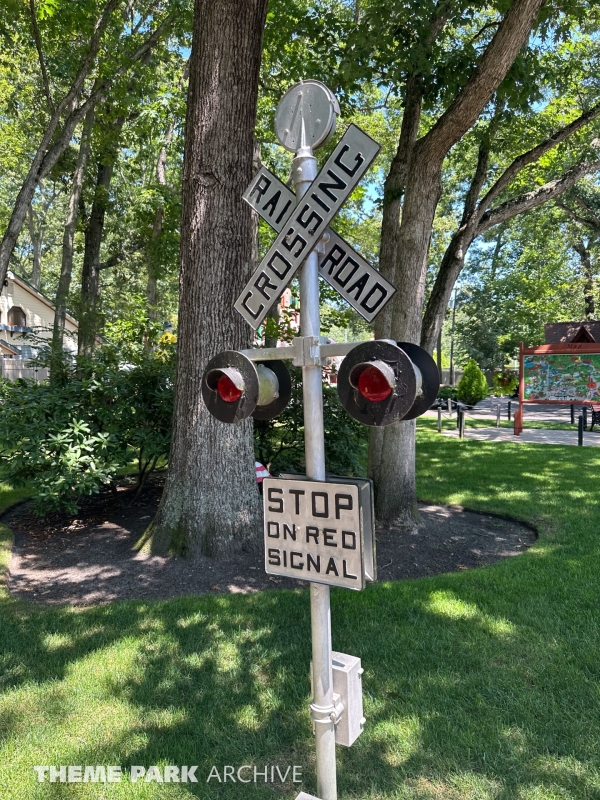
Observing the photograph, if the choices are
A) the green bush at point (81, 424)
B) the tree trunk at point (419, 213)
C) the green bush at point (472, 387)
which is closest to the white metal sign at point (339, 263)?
the tree trunk at point (419, 213)

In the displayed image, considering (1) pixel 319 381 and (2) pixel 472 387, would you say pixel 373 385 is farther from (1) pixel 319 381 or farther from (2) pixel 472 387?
(2) pixel 472 387

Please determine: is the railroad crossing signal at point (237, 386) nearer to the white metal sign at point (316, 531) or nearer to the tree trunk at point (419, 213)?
the white metal sign at point (316, 531)

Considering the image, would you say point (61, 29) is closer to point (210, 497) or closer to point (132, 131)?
point (132, 131)

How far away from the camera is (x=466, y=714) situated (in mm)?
2775

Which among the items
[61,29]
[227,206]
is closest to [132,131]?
[61,29]

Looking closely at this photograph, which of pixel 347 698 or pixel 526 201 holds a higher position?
pixel 526 201

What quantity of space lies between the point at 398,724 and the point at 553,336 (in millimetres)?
16445

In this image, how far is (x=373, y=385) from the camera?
1.73 m

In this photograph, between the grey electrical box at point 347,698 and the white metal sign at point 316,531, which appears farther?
the grey electrical box at point 347,698

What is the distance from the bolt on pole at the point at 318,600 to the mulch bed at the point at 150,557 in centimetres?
266

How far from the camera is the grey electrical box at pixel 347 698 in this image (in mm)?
1985

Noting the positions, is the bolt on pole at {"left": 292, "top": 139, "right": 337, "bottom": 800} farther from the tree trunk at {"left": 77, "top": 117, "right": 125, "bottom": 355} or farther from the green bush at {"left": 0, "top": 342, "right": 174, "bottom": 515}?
the tree trunk at {"left": 77, "top": 117, "right": 125, "bottom": 355}

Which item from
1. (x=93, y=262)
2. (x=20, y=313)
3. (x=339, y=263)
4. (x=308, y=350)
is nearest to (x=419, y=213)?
(x=339, y=263)

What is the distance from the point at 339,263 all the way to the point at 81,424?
190 inches
